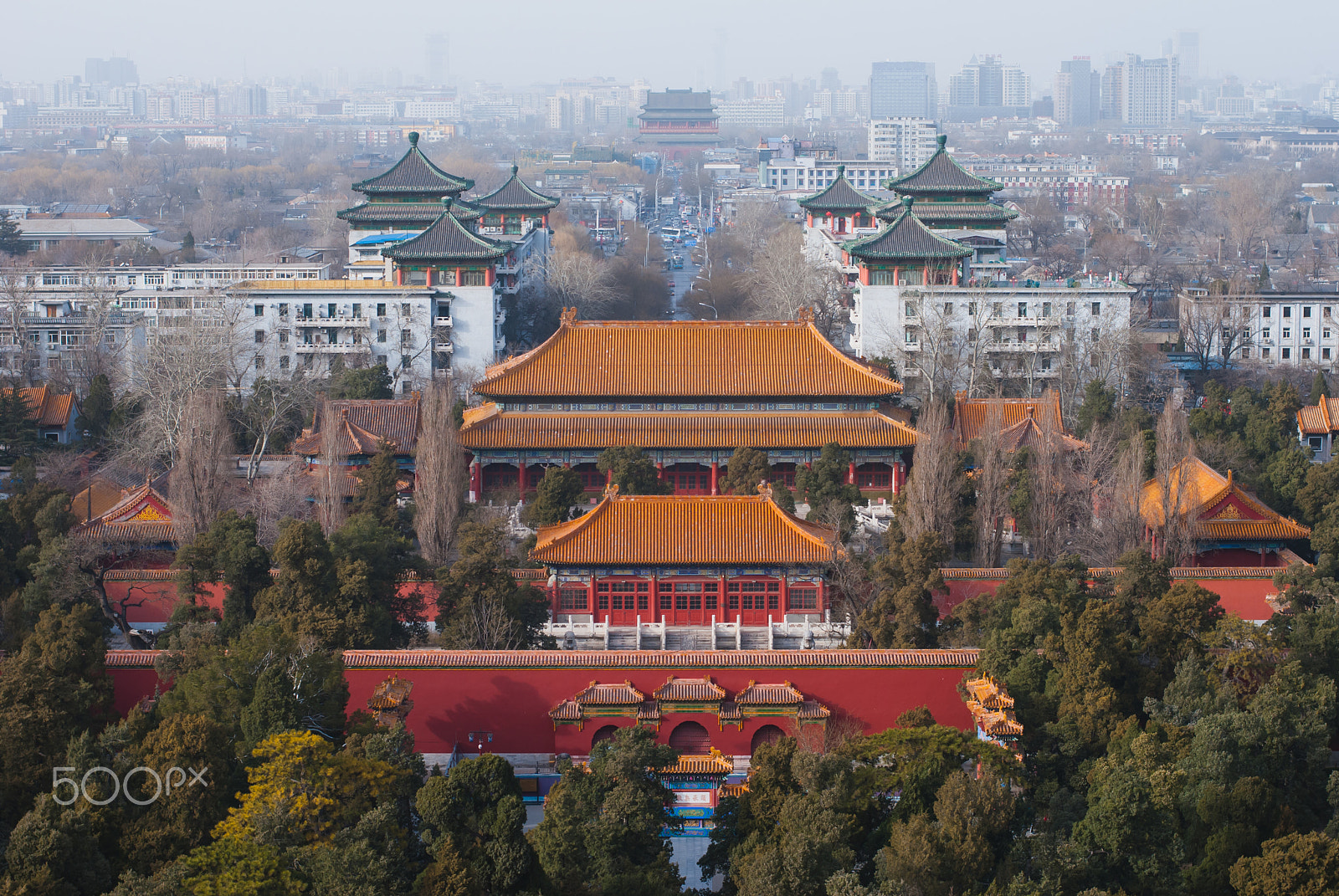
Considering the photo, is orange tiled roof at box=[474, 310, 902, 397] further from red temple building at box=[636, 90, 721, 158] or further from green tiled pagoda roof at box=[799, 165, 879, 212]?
red temple building at box=[636, 90, 721, 158]

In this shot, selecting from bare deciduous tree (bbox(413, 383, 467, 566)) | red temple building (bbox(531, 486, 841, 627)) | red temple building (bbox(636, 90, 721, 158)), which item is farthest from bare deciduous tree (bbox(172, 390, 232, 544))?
red temple building (bbox(636, 90, 721, 158))

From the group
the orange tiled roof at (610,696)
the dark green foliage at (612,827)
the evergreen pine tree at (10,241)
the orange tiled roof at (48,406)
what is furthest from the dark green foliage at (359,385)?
the evergreen pine tree at (10,241)

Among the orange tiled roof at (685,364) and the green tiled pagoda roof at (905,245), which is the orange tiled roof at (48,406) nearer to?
the orange tiled roof at (685,364)

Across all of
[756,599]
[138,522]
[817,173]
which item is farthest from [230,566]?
[817,173]

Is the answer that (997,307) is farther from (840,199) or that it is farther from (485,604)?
(485,604)

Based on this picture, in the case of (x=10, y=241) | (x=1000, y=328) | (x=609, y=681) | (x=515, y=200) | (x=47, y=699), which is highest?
(x=515, y=200)

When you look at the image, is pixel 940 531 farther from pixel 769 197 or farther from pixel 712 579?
pixel 769 197
